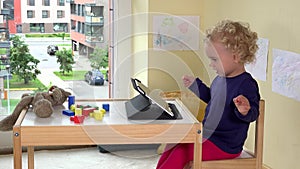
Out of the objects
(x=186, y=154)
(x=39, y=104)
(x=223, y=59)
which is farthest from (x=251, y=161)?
(x=39, y=104)

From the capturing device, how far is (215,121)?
70.4 inches

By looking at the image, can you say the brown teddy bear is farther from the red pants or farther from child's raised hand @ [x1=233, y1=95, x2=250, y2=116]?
child's raised hand @ [x1=233, y1=95, x2=250, y2=116]

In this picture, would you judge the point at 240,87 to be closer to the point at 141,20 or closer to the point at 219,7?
the point at 219,7

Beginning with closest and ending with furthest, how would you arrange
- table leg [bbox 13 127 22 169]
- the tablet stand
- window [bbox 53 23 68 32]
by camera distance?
table leg [bbox 13 127 22 169]
the tablet stand
window [bbox 53 23 68 32]

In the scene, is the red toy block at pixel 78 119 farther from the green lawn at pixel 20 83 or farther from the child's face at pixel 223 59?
the green lawn at pixel 20 83

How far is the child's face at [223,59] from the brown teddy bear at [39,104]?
579 mm

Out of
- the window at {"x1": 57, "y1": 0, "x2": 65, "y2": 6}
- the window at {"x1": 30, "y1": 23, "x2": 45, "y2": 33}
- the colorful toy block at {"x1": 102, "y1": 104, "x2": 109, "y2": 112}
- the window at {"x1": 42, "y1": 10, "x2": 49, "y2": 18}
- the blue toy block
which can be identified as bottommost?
the blue toy block

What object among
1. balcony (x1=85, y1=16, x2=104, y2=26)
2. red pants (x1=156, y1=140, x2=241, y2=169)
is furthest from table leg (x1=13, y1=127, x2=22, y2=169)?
balcony (x1=85, y1=16, x2=104, y2=26)

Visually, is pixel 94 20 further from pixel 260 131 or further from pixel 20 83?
pixel 260 131

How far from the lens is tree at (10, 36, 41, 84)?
2789 mm

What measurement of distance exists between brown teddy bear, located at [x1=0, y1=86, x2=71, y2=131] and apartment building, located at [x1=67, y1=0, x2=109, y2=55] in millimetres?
1054

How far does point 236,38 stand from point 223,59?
0.09 m

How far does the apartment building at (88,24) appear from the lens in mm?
2844

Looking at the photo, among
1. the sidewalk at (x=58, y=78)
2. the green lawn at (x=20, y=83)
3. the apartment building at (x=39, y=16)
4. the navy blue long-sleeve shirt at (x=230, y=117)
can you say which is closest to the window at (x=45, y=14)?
the apartment building at (x=39, y=16)
